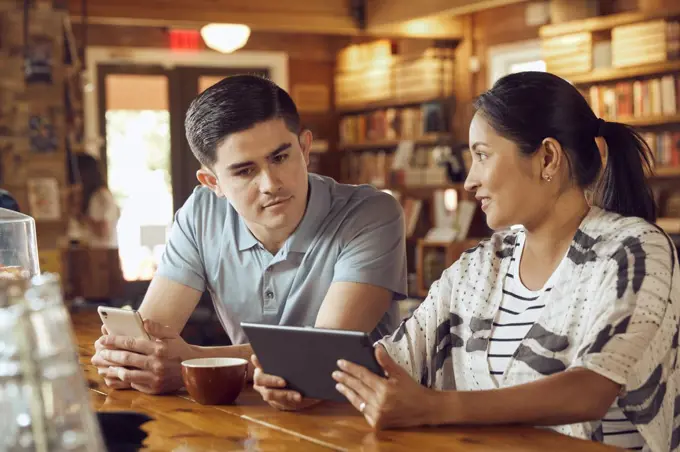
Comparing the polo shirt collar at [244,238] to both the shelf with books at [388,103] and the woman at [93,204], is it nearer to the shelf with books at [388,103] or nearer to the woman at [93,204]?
the woman at [93,204]

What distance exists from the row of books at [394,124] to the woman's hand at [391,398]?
6.97m

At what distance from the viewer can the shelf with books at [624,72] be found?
6.38 metres

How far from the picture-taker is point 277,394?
5.76 feet

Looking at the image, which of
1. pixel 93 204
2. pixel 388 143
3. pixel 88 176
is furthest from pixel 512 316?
pixel 388 143

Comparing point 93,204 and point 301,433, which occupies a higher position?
point 93,204

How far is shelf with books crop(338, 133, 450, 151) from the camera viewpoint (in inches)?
333

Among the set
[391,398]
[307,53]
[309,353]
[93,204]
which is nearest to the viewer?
[391,398]


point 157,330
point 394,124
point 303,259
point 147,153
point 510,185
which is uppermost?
point 394,124

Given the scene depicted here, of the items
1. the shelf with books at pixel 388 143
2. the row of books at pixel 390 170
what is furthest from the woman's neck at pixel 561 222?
the shelf with books at pixel 388 143

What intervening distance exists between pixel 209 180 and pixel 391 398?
100 cm

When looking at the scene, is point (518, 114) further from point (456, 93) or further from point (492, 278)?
point (456, 93)

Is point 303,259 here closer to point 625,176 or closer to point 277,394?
point 277,394

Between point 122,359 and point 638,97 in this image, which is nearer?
point 122,359

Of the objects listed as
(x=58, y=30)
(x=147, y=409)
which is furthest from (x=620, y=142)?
(x=58, y=30)
